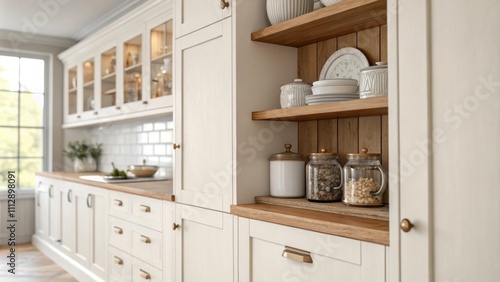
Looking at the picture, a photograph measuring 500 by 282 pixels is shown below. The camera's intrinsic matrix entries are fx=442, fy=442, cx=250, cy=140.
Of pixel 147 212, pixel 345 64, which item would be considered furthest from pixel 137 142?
pixel 345 64

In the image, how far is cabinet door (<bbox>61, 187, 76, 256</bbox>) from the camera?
3.83m

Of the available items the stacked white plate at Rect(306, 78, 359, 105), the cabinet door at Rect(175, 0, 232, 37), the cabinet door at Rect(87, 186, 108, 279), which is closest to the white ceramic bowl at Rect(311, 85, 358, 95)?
the stacked white plate at Rect(306, 78, 359, 105)

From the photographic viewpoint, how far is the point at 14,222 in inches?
201

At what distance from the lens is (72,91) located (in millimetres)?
4930

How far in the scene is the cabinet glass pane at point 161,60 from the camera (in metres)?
3.17

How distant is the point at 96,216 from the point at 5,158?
2.32 m

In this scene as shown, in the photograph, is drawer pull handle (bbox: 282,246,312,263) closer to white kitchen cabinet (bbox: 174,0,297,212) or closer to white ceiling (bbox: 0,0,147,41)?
white kitchen cabinet (bbox: 174,0,297,212)

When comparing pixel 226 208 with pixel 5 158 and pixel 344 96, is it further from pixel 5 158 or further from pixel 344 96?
pixel 5 158

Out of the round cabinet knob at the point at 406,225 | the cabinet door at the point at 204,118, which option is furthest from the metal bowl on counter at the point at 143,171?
the round cabinet knob at the point at 406,225

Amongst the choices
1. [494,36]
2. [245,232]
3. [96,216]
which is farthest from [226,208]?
[96,216]

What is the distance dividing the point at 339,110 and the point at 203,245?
1.02m

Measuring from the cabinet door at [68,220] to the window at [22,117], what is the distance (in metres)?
1.38

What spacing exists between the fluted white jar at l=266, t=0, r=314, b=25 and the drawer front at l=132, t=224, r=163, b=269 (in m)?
1.39

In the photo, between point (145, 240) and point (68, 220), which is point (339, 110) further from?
point (68, 220)
